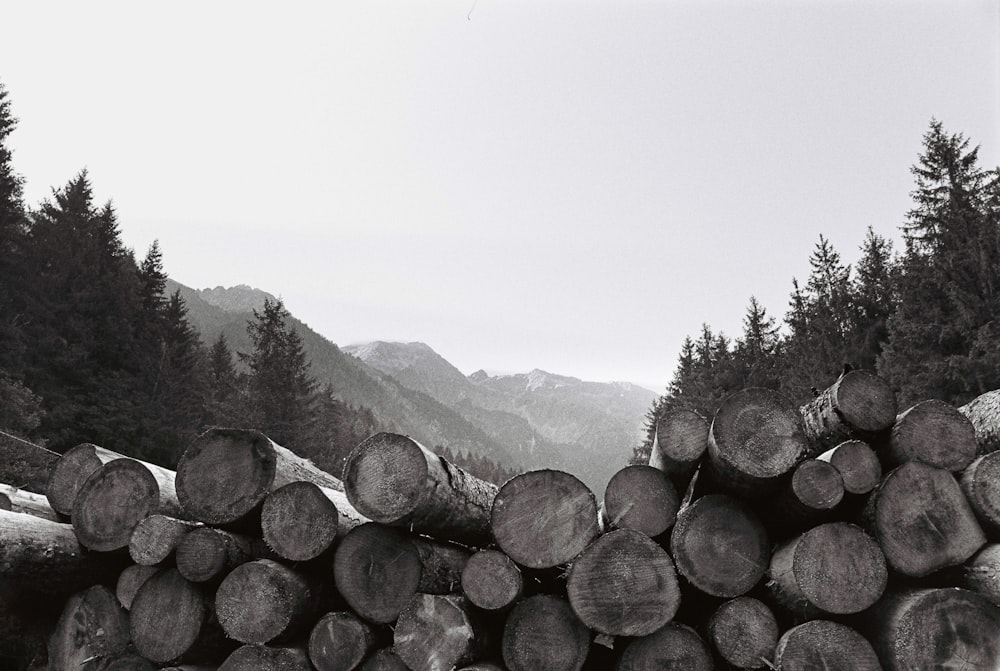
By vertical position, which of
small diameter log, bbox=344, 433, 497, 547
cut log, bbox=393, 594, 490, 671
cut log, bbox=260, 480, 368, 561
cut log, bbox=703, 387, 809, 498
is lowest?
cut log, bbox=393, 594, 490, 671

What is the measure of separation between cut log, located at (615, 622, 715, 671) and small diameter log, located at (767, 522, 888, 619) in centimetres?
55

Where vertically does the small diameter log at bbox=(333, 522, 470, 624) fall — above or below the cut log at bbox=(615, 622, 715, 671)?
above

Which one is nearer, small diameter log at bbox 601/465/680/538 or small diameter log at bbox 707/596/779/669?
small diameter log at bbox 707/596/779/669

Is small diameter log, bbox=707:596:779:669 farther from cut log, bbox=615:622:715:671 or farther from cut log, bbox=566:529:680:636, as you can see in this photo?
cut log, bbox=566:529:680:636

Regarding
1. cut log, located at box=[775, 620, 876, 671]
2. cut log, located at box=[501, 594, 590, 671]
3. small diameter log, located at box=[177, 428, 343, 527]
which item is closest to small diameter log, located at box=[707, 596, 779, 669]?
cut log, located at box=[775, 620, 876, 671]

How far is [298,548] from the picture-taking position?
3.38 metres

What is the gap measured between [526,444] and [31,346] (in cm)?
16580

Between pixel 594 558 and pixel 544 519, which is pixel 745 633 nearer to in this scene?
pixel 594 558

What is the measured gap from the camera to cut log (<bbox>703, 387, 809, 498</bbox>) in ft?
10.4

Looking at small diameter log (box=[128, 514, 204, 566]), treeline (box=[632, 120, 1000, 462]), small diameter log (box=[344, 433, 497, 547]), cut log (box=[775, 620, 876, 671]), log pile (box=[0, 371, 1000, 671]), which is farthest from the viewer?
treeline (box=[632, 120, 1000, 462])

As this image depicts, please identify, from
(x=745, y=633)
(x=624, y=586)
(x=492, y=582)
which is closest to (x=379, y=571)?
(x=492, y=582)

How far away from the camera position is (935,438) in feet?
10.8

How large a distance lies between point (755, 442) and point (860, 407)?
836 millimetres

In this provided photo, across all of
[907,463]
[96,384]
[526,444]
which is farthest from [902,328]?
[526,444]
